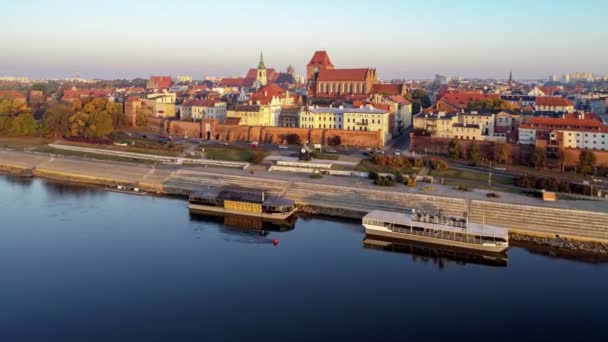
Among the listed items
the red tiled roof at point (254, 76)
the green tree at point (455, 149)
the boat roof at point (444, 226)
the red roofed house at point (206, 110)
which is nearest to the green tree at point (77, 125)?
the red roofed house at point (206, 110)

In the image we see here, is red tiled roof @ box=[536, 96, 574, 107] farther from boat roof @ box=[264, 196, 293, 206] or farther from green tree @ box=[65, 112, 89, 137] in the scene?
green tree @ box=[65, 112, 89, 137]

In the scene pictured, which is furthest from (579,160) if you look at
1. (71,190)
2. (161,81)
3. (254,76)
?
(161,81)

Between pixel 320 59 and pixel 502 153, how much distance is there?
4524 centimetres

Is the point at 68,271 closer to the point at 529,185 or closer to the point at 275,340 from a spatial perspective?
the point at 275,340

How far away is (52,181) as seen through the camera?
3891cm

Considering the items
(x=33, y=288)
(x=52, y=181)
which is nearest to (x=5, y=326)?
(x=33, y=288)

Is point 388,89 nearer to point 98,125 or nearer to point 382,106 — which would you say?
point 382,106

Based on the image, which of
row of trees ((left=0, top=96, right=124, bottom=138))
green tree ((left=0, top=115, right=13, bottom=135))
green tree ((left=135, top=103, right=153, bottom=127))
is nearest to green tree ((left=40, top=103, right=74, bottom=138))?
row of trees ((left=0, top=96, right=124, bottom=138))

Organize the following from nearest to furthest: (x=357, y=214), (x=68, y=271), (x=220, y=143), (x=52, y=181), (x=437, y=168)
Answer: (x=68, y=271)
(x=357, y=214)
(x=437, y=168)
(x=52, y=181)
(x=220, y=143)

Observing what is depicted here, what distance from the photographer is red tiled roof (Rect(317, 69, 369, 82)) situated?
69500 millimetres

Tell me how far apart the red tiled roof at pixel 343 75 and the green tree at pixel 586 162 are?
37399 mm

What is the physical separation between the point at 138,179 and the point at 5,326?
2073cm

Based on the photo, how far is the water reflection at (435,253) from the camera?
2261 cm

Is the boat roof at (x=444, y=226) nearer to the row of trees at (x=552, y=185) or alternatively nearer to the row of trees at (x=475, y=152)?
the row of trees at (x=552, y=185)
